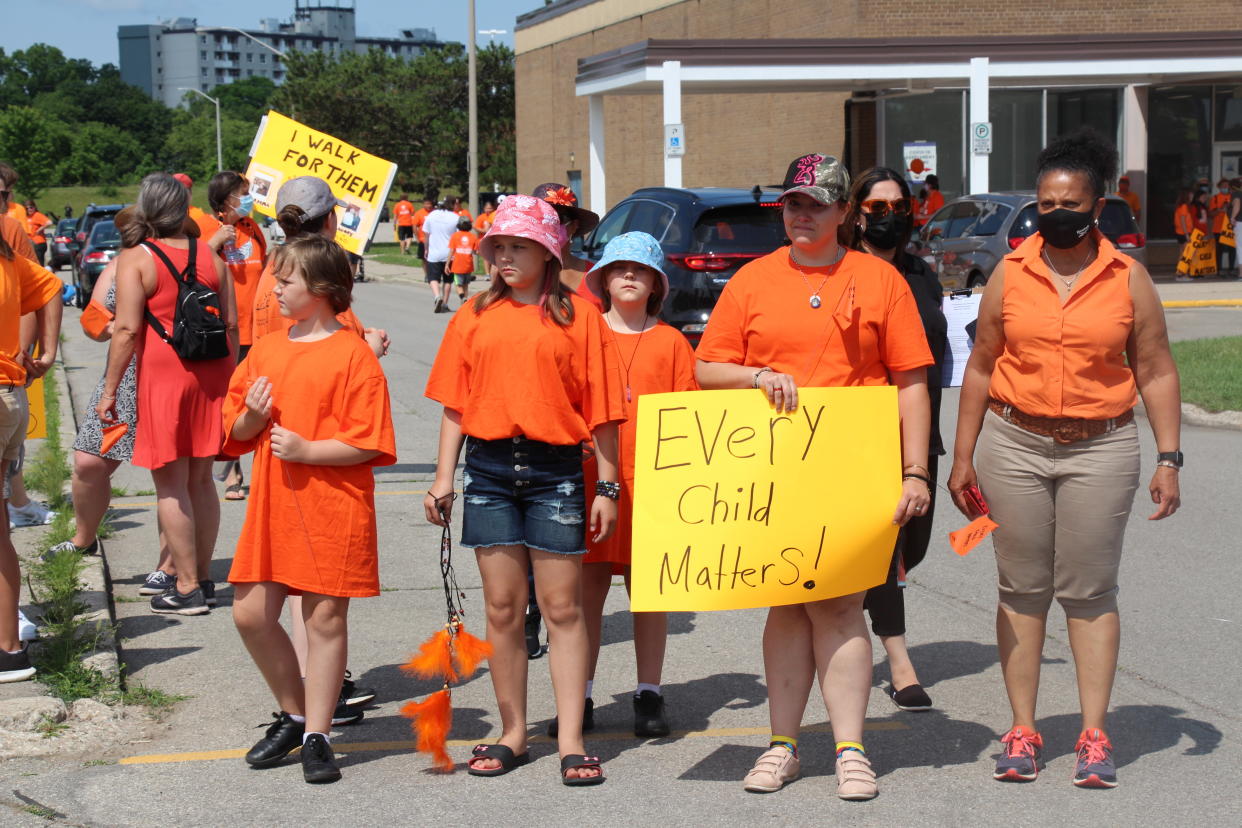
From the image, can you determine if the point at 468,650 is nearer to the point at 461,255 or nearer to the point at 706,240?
the point at 706,240

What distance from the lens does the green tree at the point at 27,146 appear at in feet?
327

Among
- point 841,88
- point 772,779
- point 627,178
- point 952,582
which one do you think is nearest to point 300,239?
point 772,779

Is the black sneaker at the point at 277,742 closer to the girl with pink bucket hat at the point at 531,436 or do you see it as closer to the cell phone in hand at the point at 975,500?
the girl with pink bucket hat at the point at 531,436

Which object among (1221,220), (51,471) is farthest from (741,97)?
(51,471)

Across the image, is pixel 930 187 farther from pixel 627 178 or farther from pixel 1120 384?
pixel 1120 384

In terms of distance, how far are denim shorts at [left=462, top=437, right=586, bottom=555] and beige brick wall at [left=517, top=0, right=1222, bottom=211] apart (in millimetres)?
29246

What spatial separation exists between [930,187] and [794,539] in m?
23.3

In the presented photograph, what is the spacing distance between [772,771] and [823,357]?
1311 mm

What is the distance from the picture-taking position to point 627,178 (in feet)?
151

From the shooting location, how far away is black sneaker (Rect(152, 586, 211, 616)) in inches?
271

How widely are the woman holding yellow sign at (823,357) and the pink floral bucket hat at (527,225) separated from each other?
577mm

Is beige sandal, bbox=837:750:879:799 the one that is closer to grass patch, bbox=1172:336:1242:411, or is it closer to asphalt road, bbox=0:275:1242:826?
asphalt road, bbox=0:275:1242:826

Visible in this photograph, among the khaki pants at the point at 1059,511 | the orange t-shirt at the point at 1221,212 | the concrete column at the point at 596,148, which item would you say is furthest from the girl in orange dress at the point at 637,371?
the concrete column at the point at 596,148

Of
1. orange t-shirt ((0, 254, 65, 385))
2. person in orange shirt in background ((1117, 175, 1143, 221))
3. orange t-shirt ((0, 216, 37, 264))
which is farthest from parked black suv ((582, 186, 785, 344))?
person in orange shirt in background ((1117, 175, 1143, 221))
